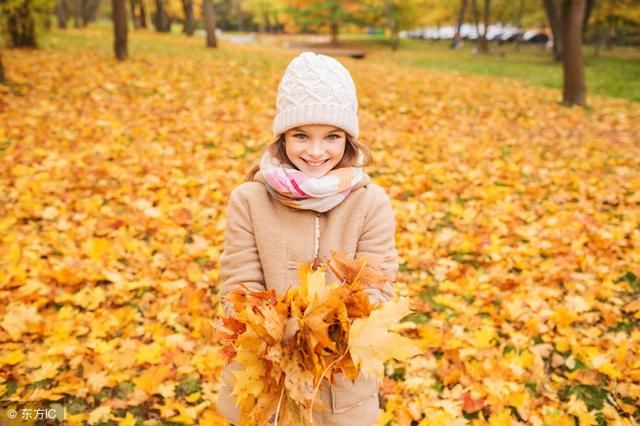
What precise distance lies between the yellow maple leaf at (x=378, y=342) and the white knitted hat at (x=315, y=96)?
0.74 metres

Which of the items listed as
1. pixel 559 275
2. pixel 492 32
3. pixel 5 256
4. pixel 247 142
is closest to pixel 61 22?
pixel 247 142

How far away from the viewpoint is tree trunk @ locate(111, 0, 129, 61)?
35.4 ft

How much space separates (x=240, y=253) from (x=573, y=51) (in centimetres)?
1021

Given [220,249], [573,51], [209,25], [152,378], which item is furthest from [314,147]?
[209,25]

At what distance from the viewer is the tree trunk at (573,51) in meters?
9.17

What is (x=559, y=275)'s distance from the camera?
367 centimetres

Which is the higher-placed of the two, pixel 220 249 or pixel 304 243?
pixel 304 243

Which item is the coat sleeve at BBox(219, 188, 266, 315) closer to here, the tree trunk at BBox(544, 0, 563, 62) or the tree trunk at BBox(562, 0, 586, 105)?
the tree trunk at BBox(562, 0, 586, 105)

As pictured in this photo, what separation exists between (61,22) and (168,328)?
80.6ft

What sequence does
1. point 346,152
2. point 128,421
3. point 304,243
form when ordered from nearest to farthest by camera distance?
1. point 304,243
2. point 346,152
3. point 128,421

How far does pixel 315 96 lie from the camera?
65.9 inches

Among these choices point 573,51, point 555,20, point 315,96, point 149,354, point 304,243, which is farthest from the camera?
point 555,20

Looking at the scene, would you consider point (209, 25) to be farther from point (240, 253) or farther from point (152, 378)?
point (240, 253)

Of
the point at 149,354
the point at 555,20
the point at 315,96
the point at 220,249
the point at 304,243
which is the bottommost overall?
the point at 149,354
